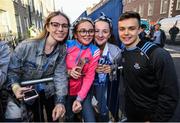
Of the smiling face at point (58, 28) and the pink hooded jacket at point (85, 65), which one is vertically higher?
the smiling face at point (58, 28)

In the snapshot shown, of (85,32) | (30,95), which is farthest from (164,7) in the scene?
(30,95)

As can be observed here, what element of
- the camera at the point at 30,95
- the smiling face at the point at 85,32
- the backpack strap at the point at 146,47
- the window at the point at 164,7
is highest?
the window at the point at 164,7

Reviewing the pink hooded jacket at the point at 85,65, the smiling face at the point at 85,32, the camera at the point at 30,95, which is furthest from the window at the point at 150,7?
the camera at the point at 30,95

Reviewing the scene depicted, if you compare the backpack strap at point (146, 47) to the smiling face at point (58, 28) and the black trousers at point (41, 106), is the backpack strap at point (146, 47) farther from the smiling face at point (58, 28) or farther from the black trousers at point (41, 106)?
the black trousers at point (41, 106)

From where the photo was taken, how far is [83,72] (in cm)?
292

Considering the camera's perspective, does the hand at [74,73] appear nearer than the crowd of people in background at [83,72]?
No

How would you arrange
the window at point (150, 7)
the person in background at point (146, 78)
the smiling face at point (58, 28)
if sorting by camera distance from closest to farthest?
the person in background at point (146, 78), the smiling face at point (58, 28), the window at point (150, 7)

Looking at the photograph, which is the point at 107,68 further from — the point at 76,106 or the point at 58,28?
the point at 58,28

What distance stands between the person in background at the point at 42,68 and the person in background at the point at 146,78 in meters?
0.81

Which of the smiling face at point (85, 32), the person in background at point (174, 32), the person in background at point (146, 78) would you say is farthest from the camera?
the person in background at point (174, 32)

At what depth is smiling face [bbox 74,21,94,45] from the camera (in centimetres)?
300

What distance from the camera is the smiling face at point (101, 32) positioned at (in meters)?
3.23

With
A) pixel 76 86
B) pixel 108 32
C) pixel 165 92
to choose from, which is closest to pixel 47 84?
pixel 76 86

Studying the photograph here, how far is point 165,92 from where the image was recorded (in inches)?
85.1
